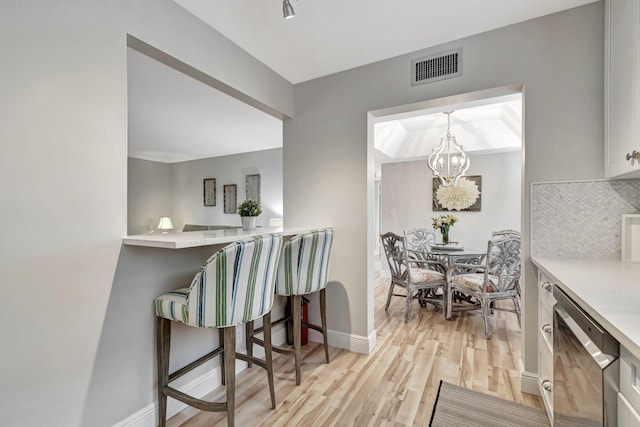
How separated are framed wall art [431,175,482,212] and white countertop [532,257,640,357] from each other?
101 inches

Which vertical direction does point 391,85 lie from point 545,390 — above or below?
above

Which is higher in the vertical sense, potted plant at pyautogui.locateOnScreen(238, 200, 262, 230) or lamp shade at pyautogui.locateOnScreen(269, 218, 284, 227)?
potted plant at pyautogui.locateOnScreen(238, 200, 262, 230)

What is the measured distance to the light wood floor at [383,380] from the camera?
5.79 feet

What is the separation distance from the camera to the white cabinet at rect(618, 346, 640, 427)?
0.75m

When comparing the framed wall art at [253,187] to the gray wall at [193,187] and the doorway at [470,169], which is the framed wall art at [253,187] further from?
the doorway at [470,169]

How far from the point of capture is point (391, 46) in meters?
2.23

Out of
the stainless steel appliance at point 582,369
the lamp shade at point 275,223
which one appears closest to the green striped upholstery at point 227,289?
the stainless steel appliance at point 582,369

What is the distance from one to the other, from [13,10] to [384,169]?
502 cm

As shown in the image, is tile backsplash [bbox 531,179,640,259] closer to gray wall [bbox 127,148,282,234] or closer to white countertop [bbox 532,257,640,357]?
white countertop [bbox 532,257,640,357]

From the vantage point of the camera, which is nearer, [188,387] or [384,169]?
[188,387]

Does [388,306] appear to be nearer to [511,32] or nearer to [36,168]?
[511,32]

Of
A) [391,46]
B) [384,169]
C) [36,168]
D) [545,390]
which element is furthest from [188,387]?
Answer: [384,169]

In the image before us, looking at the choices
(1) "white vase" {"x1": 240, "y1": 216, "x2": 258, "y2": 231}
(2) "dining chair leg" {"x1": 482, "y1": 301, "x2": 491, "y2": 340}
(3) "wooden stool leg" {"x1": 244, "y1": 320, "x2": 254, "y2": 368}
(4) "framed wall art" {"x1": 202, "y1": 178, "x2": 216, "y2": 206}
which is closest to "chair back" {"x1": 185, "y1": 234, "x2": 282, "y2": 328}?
(3) "wooden stool leg" {"x1": 244, "y1": 320, "x2": 254, "y2": 368}

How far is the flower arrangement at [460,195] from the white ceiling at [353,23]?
2582 millimetres
